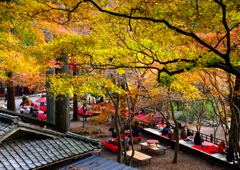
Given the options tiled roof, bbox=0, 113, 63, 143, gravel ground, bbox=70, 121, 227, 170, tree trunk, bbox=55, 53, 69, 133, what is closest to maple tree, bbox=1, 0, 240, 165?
tiled roof, bbox=0, 113, 63, 143

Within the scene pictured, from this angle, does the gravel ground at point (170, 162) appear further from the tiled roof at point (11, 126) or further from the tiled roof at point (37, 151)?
the tiled roof at point (11, 126)

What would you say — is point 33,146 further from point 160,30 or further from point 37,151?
point 160,30

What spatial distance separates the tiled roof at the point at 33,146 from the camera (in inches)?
219

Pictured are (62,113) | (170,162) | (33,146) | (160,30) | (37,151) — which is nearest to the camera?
(160,30)

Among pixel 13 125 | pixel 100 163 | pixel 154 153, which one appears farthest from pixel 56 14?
pixel 154 153

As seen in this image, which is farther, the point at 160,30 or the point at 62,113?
the point at 62,113

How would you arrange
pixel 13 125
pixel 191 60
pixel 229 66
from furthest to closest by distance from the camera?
1. pixel 13 125
2. pixel 191 60
3. pixel 229 66

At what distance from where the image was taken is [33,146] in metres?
6.41

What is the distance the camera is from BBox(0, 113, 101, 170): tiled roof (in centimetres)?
557

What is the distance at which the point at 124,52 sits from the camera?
716cm

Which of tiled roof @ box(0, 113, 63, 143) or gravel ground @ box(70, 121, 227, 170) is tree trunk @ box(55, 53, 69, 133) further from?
tiled roof @ box(0, 113, 63, 143)

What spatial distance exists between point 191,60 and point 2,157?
581 cm

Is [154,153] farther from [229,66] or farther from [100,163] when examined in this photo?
[229,66]

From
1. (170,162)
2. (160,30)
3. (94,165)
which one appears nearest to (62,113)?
(94,165)
